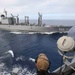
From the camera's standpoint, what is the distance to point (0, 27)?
11069 centimetres

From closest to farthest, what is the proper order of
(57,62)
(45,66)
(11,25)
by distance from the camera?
(45,66) → (57,62) → (11,25)

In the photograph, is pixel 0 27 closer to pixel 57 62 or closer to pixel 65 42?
pixel 57 62

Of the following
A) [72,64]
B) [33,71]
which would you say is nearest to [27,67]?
[33,71]

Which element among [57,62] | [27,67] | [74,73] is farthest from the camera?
[57,62]

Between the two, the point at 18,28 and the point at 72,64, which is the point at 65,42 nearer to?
the point at 72,64

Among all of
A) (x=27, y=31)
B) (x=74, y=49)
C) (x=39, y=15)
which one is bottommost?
(x=27, y=31)

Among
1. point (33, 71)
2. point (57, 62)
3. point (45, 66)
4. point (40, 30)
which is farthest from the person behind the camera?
point (40, 30)

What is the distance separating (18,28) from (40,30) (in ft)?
43.1

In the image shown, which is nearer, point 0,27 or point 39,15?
point 0,27

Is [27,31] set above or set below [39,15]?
below

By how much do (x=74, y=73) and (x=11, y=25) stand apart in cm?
10146

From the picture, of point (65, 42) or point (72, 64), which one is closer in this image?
point (65, 42)

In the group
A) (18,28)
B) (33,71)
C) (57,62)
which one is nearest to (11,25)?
(18,28)

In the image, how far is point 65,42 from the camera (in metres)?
6.06
